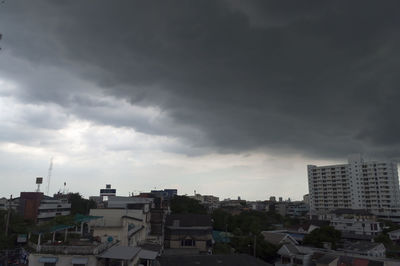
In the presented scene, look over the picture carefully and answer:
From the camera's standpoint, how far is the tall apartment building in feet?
504

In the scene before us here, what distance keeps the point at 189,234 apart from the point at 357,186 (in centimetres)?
13386

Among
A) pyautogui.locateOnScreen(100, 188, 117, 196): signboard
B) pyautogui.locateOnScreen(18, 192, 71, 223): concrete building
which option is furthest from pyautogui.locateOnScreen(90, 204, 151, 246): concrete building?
pyautogui.locateOnScreen(18, 192, 71, 223): concrete building

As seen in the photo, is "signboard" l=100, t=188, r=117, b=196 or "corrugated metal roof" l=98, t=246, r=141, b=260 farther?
"signboard" l=100, t=188, r=117, b=196

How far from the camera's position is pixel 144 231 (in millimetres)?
58156

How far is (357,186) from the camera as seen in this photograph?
165m

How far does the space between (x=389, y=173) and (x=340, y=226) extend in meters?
72.2

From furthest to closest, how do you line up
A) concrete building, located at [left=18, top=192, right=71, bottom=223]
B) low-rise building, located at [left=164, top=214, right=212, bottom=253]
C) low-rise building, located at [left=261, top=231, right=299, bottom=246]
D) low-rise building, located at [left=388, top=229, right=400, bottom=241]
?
concrete building, located at [left=18, top=192, right=71, bottom=223], low-rise building, located at [left=388, top=229, right=400, bottom=241], low-rise building, located at [left=261, top=231, right=299, bottom=246], low-rise building, located at [left=164, top=214, right=212, bottom=253]

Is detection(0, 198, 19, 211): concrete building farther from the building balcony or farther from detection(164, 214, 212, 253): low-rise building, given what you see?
the building balcony

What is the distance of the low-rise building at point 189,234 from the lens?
66000 millimetres

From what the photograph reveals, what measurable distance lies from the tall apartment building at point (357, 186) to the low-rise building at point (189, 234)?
11015 centimetres

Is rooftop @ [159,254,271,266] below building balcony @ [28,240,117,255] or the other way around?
below

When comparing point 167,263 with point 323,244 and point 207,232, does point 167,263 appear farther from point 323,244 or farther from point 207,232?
point 323,244

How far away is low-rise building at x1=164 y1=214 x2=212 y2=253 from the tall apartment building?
4337 inches

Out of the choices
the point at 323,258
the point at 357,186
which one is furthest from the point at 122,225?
the point at 357,186
